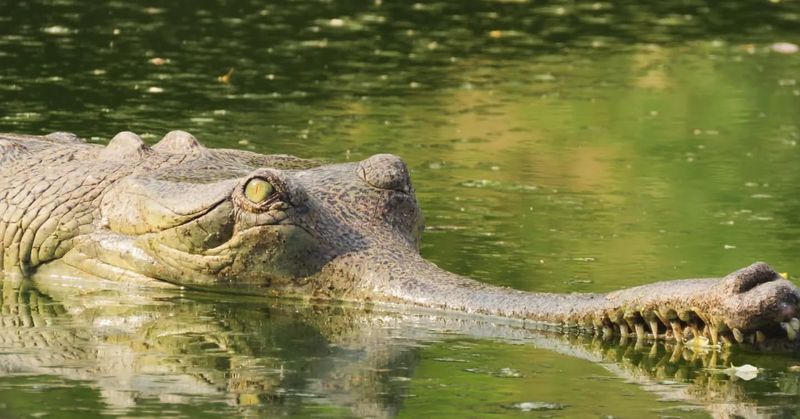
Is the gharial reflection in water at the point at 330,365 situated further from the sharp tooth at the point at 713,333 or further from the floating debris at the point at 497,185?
the floating debris at the point at 497,185

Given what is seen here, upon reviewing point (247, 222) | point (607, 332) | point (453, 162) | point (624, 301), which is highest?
point (247, 222)

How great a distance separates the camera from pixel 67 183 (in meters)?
9.32

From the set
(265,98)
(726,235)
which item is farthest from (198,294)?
(265,98)

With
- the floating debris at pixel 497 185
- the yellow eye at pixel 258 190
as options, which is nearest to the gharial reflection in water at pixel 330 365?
the yellow eye at pixel 258 190

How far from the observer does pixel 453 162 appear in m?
13.4

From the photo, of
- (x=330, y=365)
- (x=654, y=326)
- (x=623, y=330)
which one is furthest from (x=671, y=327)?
(x=330, y=365)

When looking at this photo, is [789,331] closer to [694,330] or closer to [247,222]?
[694,330]

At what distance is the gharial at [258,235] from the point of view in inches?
296

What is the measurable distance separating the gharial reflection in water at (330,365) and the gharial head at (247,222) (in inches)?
7.5

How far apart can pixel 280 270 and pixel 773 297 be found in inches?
103

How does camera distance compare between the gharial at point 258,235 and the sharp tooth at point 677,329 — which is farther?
the gharial at point 258,235

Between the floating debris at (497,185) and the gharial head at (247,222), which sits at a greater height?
the gharial head at (247,222)

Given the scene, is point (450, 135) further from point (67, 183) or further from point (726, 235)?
point (67, 183)

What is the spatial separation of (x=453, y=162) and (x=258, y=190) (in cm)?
518
